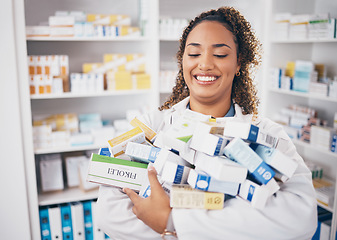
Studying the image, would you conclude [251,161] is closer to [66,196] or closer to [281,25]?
[66,196]

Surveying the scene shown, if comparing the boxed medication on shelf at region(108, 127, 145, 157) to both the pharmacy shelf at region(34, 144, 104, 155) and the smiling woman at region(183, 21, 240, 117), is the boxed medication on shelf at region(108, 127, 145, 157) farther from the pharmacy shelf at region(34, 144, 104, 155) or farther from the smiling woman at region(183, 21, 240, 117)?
the pharmacy shelf at region(34, 144, 104, 155)

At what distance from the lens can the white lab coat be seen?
2.91ft

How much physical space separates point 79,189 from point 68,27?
4.57 feet

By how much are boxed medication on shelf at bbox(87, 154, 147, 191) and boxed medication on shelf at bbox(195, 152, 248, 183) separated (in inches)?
10.8

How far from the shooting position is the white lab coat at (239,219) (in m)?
0.89

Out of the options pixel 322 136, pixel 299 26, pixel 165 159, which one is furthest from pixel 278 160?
pixel 299 26

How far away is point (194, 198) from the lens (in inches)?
35.0

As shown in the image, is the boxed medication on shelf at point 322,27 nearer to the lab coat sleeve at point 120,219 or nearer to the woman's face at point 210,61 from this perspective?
the woman's face at point 210,61

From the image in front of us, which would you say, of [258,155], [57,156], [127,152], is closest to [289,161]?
[258,155]

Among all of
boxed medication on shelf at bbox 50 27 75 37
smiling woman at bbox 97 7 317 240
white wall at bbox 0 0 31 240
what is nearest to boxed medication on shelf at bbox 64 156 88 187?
white wall at bbox 0 0 31 240

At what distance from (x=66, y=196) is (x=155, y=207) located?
203cm

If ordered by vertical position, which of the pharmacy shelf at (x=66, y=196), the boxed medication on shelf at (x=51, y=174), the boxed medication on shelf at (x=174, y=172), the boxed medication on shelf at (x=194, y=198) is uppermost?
the boxed medication on shelf at (x=174, y=172)

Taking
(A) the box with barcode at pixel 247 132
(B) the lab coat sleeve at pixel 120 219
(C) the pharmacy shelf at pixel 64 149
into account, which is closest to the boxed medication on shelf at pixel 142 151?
(B) the lab coat sleeve at pixel 120 219

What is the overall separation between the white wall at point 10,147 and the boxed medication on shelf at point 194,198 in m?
1.89
